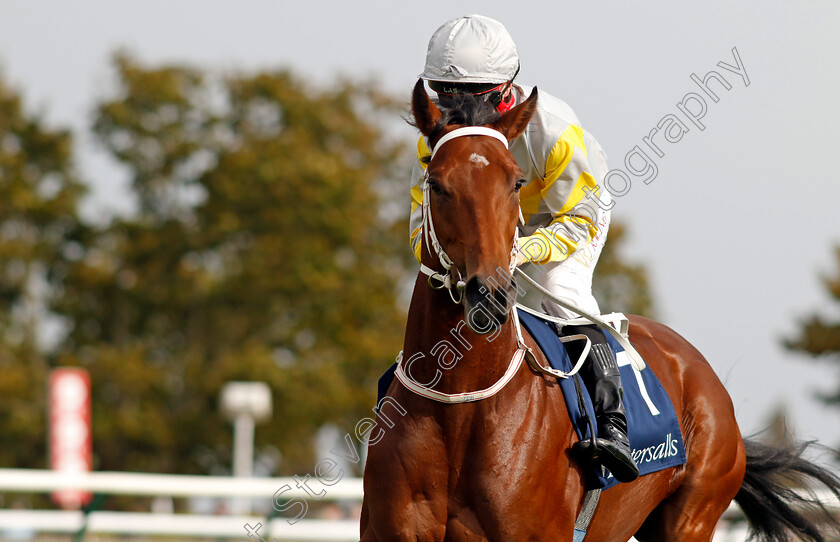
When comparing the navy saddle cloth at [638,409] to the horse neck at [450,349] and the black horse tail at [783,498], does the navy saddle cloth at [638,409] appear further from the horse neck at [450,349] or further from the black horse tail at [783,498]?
the black horse tail at [783,498]

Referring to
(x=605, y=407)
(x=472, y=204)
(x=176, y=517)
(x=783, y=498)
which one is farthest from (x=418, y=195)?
(x=176, y=517)

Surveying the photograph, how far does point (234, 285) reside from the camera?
75.3 ft

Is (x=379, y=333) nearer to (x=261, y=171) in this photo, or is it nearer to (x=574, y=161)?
(x=261, y=171)

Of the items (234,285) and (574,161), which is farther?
(234,285)

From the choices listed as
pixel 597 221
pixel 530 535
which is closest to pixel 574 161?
pixel 597 221

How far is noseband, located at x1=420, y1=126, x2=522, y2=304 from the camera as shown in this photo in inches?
127

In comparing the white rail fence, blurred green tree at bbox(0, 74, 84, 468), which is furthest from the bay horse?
blurred green tree at bbox(0, 74, 84, 468)

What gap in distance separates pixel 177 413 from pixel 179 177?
5.35 metres

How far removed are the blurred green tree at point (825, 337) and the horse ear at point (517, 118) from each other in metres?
22.8

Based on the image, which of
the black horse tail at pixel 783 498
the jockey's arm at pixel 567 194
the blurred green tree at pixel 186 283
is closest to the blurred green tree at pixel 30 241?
the blurred green tree at pixel 186 283

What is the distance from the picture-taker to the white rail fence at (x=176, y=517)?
714 cm

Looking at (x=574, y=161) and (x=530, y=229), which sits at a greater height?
(x=574, y=161)

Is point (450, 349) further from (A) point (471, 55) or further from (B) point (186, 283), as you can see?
(B) point (186, 283)

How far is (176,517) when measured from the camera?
333 inches
